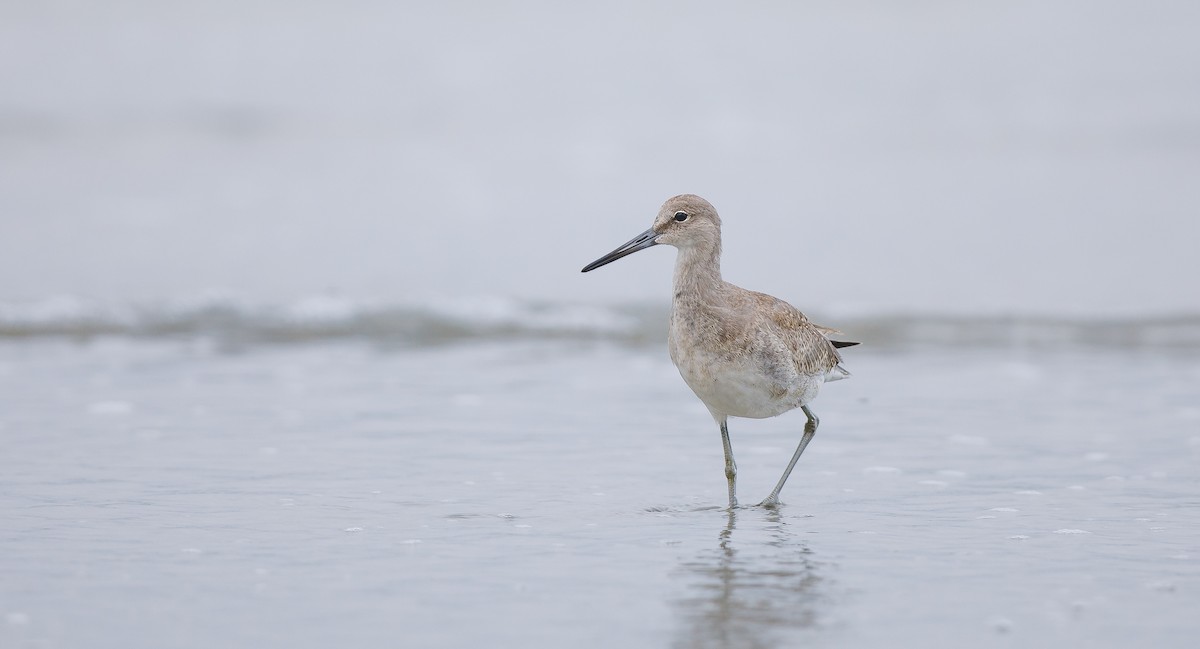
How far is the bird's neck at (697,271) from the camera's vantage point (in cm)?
606

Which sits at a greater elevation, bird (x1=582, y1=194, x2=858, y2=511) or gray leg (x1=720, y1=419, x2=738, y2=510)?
bird (x1=582, y1=194, x2=858, y2=511)

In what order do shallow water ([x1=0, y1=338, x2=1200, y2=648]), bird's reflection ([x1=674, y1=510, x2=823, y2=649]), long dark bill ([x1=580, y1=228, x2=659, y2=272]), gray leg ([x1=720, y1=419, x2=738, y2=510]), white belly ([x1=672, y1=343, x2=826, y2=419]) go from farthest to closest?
long dark bill ([x1=580, y1=228, x2=659, y2=272])
gray leg ([x1=720, y1=419, x2=738, y2=510])
white belly ([x1=672, y1=343, x2=826, y2=419])
shallow water ([x1=0, y1=338, x2=1200, y2=648])
bird's reflection ([x1=674, y1=510, x2=823, y2=649])

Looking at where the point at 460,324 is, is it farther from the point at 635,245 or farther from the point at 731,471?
the point at 731,471

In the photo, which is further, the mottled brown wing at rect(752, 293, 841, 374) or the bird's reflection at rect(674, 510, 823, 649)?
the mottled brown wing at rect(752, 293, 841, 374)

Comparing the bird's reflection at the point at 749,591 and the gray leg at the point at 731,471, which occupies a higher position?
the gray leg at the point at 731,471

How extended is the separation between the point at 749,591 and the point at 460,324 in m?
6.84

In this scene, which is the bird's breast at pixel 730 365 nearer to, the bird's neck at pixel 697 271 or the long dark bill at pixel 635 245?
the bird's neck at pixel 697 271

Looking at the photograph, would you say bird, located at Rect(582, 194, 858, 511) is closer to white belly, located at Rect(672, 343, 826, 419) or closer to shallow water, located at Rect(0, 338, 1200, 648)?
white belly, located at Rect(672, 343, 826, 419)

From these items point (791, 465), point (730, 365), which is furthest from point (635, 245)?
point (791, 465)

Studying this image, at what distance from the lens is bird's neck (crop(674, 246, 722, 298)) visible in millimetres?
6062

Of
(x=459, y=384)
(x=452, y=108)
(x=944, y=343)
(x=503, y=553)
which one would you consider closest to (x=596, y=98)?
(x=452, y=108)

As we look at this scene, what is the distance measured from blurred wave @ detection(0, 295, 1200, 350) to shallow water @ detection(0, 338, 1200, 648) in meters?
1.23

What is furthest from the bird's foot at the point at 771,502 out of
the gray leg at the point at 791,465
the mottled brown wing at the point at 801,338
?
the mottled brown wing at the point at 801,338

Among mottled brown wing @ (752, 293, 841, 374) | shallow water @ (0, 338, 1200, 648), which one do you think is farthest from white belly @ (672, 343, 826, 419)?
shallow water @ (0, 338, 1200, 648)
